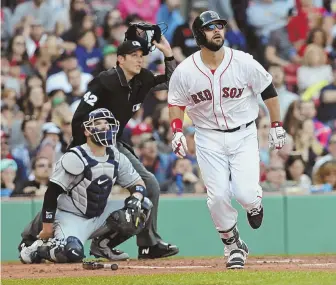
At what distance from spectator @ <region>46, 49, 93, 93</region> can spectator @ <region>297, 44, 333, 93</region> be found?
300cm

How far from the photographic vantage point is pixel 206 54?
8.40 metres

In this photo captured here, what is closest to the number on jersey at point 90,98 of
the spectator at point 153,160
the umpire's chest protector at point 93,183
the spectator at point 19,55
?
the umpire's chest protector at point 93,183

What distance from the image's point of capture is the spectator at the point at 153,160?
12602 mm

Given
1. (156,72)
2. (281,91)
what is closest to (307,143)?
(281,91)

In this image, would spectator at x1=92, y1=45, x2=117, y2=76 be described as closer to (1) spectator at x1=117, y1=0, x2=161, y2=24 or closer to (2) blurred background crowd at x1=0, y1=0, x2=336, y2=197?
(2) blurred background crowd at x1=0, y1=0, x2=336, y2=197

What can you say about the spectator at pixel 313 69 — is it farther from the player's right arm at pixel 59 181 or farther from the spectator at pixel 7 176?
the player's right arm at pixel 59 181

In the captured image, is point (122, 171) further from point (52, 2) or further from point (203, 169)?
point (52, 2)

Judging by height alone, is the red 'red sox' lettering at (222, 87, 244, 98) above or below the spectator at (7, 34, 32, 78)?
below

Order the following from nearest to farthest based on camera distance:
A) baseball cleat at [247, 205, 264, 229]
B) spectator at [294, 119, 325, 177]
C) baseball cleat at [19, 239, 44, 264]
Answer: baseball cleat at [247, 205, 264, 229] → baseball cleat at [19, 239, 44, 264] → spectator at [294, 119, 325, 177]

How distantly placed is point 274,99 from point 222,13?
727 cm

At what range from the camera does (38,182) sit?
11852mm

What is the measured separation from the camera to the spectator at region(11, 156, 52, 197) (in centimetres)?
1177

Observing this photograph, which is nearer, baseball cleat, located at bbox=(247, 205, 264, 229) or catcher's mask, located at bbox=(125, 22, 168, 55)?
baseball cleat, located at bbox=(247, 205, 264, 229)

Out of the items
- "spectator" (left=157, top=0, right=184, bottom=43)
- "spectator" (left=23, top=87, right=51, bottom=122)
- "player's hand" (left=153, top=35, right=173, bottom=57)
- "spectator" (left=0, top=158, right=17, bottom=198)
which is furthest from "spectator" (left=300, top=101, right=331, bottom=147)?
"player's hand" (left=153, top=35, right=173, bottom=57)
